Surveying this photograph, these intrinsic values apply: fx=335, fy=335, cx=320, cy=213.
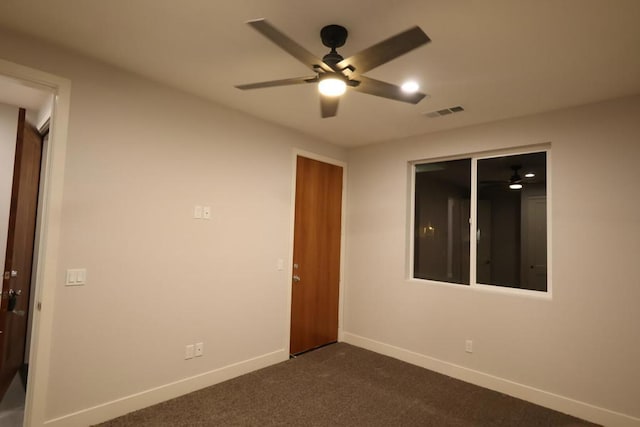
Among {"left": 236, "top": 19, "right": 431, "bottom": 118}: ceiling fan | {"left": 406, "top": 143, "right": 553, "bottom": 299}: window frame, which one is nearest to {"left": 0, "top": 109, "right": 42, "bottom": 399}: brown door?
{"left": 236, "top": 19, "right": 431, "bottom": 118}: ceiling fan

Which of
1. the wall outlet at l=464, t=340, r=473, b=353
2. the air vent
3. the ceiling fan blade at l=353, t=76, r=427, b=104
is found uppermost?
the air vent

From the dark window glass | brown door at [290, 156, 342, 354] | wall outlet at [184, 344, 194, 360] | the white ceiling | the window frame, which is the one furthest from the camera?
brown door at [290, 156, 342, 354]

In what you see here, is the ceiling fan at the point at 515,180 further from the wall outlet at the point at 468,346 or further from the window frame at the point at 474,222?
the wall outlet at the point at 468,346

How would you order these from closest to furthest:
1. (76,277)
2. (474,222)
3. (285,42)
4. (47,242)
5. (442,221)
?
(285,42), (47,242), (76,277), (474,222), (442,221)

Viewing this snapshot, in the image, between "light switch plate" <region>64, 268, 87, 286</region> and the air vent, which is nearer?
"light switch plate" <region>64, 268, 87, 286</region>

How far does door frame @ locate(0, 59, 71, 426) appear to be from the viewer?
2162mm

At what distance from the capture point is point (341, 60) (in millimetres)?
1727

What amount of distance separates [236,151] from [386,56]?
2058 millimetres

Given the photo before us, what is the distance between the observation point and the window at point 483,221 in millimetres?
3275

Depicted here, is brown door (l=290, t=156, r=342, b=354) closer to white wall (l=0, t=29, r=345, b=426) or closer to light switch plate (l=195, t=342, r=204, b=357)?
white wall (l=0, t=29, r=345, b=426)

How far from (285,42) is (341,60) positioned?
1.11 feet

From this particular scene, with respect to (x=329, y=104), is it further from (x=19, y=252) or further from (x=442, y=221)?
(x=19, y=252)

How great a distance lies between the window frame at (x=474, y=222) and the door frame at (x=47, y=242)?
3306 millimetres

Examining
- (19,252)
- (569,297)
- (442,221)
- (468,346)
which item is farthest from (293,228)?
(569,297)
